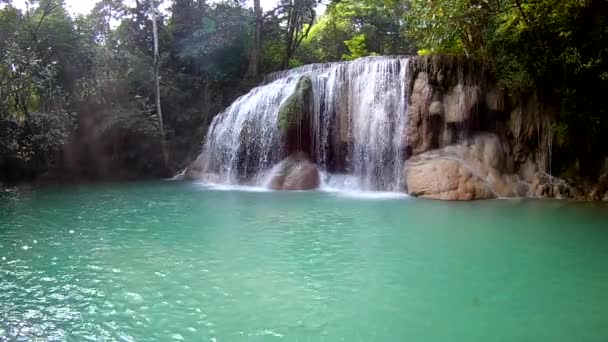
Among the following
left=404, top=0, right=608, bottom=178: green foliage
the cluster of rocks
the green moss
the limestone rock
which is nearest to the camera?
left=404, top=0, right=608, bottom=178: green foliage

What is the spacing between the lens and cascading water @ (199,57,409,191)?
13875 mm

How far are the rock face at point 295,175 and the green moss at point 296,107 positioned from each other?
→ 1019 millimetres

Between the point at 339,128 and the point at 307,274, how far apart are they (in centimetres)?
977

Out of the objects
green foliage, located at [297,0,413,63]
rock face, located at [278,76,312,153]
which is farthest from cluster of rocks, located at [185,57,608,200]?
green foliage, located at [297,0,413,63]

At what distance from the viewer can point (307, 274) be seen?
5684 millimetres

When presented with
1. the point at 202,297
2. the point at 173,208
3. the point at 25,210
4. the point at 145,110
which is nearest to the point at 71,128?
the point at 145,110

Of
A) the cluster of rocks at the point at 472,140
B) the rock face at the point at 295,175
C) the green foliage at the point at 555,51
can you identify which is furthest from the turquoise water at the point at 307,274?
the rock face at the point at 295,175

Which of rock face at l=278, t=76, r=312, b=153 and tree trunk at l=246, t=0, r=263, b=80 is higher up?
tree trunk at l=246, t=0, r=263, b=80

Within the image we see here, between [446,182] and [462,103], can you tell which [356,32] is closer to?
[462,103]

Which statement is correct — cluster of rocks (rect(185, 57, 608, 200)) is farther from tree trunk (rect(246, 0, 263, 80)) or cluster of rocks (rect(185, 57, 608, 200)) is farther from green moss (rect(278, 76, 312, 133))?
tree trunk (rect(246, 0, 263, 80))

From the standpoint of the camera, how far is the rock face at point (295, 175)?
14242 mm

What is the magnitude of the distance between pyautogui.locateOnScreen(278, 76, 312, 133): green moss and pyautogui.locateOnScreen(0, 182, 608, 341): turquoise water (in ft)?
17.6

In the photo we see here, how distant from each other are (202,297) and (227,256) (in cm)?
159

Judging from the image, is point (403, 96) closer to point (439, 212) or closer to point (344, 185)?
point (344, 185)
